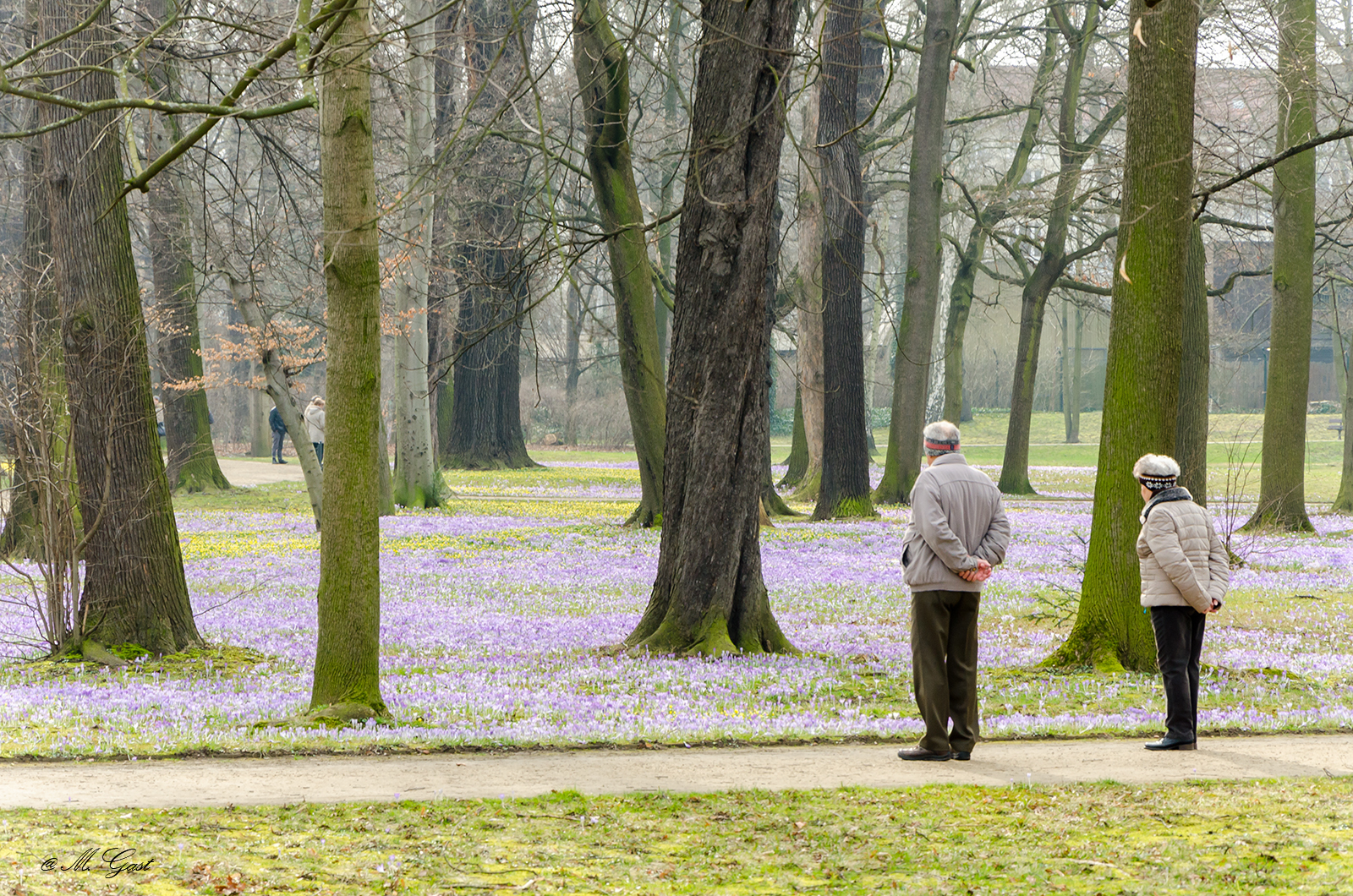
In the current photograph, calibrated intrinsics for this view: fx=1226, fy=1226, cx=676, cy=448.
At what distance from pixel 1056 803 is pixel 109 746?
500cm

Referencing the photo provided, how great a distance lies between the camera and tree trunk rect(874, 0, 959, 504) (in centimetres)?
2366

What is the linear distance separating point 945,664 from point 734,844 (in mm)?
2179

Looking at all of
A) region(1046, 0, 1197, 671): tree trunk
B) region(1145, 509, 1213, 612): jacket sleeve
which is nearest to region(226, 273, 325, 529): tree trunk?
region(1046, 0, 1197, 671): tree trunk

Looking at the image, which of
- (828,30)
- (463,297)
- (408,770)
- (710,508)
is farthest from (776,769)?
(463,297)

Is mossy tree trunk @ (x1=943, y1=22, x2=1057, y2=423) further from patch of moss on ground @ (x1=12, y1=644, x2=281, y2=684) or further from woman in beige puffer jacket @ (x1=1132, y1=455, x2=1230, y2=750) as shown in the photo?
patch of moss on ground @ (x1=12, y1=644, x2=281, y2=684)

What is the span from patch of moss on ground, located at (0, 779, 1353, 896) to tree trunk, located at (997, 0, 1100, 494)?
1809 cm

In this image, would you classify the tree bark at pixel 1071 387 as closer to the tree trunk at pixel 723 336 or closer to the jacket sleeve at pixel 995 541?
the tree trunk at pixel 723 336

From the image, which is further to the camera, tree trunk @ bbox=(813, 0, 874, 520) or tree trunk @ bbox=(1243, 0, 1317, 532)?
tree trunk @ bbox=(813, 0, 874, 520)

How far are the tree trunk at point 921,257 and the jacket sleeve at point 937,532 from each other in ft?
56.6

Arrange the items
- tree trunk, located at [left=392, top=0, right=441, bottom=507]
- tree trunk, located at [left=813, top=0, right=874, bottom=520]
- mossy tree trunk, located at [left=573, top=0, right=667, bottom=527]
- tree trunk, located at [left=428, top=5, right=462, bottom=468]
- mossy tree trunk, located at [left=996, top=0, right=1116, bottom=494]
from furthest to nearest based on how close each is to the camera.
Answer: mossy tree trunk, located at [left=996, top=0, right=1116, bottom=494] < tree trunk, located at [left=813, top=0, right=874, bottom=520] < tree trunk, located at [left=428, top=5, right=462, bottom=468] < tree trunk, located at [left=392, top=0, right=441, bottom=507] < mossy tree trunk, located at [left=573, top=0, right=667, bottom=527]

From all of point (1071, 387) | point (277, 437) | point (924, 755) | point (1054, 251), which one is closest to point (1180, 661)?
point (924, 755)

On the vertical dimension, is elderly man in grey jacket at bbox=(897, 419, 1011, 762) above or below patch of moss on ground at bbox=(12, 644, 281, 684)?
above

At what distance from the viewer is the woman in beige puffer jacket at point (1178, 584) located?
696 cm

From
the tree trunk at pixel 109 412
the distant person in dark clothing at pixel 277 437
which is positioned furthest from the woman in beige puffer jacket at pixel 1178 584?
the distant person in dark clothing at pixel 277 437
